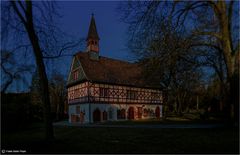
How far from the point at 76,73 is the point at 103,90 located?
552cm

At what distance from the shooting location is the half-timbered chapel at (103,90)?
119 feet

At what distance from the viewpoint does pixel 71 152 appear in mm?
8453

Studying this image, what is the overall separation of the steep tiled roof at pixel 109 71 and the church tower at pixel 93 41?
895 mm

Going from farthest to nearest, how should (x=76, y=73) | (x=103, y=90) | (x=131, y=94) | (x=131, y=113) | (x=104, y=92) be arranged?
Answer: 1. (x=131, y=94)
2. (x=131, y=113)
3. (x=76, y=73)
4. (x=104, y=92)
5. (x=103, y=90)

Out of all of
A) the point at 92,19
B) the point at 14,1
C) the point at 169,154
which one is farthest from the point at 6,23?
the point at 92,19

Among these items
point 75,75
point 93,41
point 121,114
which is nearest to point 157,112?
point 121,114

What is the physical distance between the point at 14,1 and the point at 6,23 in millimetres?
856

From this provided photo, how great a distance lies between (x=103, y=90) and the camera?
122ft

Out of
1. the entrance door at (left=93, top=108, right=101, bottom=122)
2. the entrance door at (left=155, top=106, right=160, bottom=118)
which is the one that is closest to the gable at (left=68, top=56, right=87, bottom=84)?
the entrance door at (left=93, top=108, right=101, bottom=122)

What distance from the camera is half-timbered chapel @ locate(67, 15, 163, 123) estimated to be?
36281 mm

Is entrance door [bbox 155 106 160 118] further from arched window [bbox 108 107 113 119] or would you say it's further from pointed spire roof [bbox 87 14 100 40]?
pointed spire roof [bbox 87 14 100 40]

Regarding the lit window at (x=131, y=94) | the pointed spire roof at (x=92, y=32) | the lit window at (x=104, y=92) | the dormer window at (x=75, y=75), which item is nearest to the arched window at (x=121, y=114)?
the lit window at (x=131, y=94)

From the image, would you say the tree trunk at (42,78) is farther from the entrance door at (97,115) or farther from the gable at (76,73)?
the gable at (76,73)

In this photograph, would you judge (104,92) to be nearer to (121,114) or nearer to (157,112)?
(121,114)
